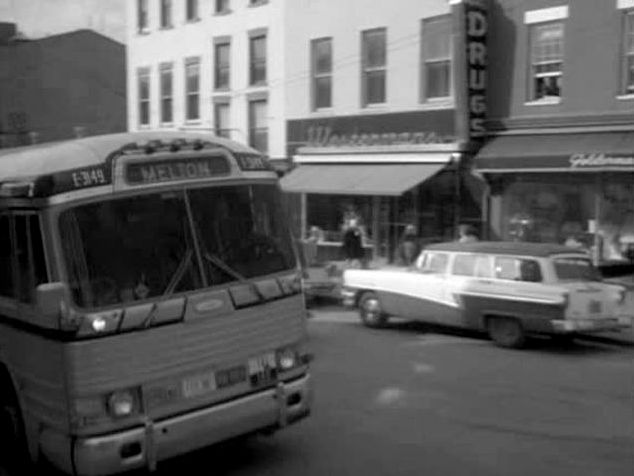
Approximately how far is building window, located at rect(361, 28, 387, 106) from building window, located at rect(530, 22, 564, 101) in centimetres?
462

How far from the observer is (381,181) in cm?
2252

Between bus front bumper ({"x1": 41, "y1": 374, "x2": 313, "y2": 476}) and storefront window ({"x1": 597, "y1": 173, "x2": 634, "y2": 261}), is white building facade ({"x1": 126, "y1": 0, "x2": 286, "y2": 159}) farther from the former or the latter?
bus front bumper ({"x1": 41, "y1": 374, "x2": 313, "y2": 476})

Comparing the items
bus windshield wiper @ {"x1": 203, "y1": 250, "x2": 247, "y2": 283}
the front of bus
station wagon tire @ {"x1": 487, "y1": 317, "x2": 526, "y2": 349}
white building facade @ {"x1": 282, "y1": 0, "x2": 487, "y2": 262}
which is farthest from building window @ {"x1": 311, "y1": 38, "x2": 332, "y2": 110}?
bus windshield wiper @ {"x1": 203, "y1": 250, "x2": 247, "y2": 283}

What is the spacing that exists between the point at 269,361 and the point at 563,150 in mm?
13577

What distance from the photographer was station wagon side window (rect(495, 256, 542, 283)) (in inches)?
533

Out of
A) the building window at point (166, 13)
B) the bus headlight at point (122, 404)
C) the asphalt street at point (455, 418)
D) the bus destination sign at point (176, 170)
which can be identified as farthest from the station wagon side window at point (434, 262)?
the building window at point (166, 13)

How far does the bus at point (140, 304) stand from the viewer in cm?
620

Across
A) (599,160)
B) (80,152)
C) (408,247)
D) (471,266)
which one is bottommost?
(408,247)

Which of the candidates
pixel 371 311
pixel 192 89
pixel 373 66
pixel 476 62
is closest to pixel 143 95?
pixel 192 89

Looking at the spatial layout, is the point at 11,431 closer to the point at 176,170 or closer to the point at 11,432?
the point at 11,432

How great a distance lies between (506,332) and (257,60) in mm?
16370

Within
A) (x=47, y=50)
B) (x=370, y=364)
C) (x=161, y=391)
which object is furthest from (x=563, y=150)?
(x=47, y=50)

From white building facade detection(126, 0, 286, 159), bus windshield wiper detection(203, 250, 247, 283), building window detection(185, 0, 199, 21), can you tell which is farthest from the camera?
building window detection(185, 0, 199, 21)

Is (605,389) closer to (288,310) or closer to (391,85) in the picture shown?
(288,310)
